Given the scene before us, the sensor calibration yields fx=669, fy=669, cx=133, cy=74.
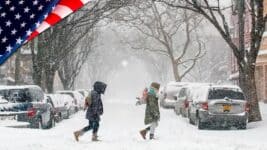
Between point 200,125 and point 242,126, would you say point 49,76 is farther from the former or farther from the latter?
point 242,126

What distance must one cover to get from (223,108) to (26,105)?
645 centimetres

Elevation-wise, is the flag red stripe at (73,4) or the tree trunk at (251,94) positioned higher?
the flag red stripe at (73,4)

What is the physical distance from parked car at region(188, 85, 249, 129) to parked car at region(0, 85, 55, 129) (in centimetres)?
526

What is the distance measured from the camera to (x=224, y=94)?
2250cm

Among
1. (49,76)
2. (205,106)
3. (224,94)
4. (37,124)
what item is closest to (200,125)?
(205,106)

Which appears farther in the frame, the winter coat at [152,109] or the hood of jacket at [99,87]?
the winter coat at [152,109]

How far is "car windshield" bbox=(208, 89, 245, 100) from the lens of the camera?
883 inches

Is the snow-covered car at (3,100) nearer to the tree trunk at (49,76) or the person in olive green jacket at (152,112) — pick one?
the person in olive green jacket at (152,112)

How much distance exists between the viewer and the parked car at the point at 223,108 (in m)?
22.1

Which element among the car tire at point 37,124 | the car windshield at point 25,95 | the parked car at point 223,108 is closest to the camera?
the car windshield at point 25,95

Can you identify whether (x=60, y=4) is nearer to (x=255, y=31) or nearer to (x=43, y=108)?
(x=43, y=108)

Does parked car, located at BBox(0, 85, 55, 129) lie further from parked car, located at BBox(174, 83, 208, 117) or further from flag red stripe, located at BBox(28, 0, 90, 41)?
flag red stripe, located at BBox(28, 0, 90, 41)

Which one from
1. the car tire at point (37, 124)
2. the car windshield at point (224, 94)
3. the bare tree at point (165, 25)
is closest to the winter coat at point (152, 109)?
the car tire at point (37, 124)

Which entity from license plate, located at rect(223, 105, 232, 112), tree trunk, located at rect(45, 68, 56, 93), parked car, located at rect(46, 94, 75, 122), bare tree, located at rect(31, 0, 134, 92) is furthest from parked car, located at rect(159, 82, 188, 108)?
license plate, located at rect(223, 105, 232, 112)
